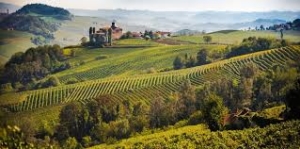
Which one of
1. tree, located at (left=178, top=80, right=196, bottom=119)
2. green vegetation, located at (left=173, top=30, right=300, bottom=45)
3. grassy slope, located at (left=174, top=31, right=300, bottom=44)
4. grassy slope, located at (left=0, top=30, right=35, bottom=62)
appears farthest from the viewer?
grassy slope, located at (left=0, top=30, right=35, bottom=62)

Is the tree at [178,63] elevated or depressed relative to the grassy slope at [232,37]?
depressed

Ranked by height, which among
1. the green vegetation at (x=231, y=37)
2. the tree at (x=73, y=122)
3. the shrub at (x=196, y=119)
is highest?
the green vegetation at (x=231, y=37)

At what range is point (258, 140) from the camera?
16844 mm

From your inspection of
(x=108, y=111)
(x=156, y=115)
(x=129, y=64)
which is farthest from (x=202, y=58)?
(x=156, y=115)

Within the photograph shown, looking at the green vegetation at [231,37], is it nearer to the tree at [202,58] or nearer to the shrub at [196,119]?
the tree at [202,58]

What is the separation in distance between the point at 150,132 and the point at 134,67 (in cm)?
3013

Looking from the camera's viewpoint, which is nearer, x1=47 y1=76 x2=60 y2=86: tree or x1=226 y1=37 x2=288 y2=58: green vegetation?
x1=47 y1=76 x2=60 y2=86: tree

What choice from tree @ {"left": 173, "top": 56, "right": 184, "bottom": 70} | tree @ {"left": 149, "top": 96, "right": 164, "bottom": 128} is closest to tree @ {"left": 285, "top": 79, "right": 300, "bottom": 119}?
tree @ {"left": 149, "top": 96, "right": 164, "bottom": 128}

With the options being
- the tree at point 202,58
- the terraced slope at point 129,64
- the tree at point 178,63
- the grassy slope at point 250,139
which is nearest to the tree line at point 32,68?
the terraced slope at point 129,64

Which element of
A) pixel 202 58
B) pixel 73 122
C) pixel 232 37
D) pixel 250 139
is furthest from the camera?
pixel 232 37

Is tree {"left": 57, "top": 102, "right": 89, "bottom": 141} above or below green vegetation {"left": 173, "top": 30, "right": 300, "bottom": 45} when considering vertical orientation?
below

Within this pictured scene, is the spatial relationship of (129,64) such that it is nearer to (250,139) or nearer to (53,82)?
(53,82)

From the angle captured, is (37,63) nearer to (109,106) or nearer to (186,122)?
(109,106)

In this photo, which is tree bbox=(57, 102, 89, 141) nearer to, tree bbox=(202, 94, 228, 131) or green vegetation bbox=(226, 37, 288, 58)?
tree bbox=(202, 94, 228, 131)
